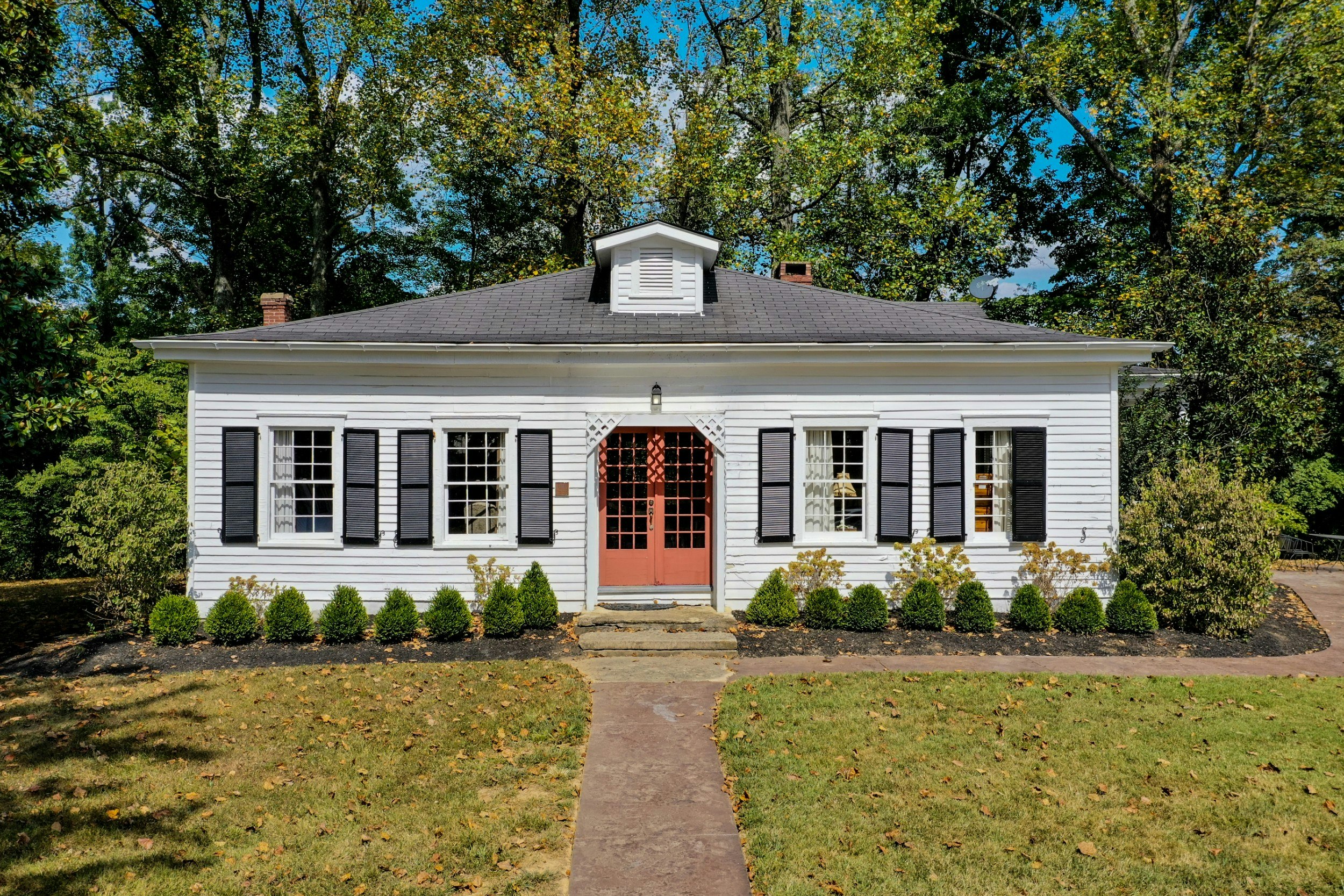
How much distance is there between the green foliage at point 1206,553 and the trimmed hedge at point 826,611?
14.6ft

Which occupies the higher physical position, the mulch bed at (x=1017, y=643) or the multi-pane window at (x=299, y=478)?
the multi-pane window at (x=299, y=478)

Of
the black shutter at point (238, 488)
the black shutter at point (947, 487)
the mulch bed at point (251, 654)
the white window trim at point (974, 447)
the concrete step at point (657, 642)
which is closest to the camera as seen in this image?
the mulch bed at point (251, 654)

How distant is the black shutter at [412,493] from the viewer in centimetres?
1049

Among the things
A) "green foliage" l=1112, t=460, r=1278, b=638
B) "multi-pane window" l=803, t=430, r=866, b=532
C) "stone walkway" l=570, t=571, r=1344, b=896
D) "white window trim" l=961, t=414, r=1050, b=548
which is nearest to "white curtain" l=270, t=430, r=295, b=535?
"stone walkway" l=570, t=571, r=1344, b=896

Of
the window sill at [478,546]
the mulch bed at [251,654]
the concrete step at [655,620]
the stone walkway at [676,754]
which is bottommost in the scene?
the mulch bed at [251,654]

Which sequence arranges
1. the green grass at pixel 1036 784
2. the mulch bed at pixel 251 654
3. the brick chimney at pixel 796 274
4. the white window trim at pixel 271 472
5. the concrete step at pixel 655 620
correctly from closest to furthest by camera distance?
1. the green grass at pixel 1036 784
2. the mulch bed at pixel 251 654
3. the concrete step at pixel 655 620
4. the white window trim at pixel 271 472
5. the brick chimney at pixel 796 274

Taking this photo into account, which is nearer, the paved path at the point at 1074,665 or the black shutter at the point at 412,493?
the paved path at the point at 1074,665

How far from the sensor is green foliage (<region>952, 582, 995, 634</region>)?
1002 cm

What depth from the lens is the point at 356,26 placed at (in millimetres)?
20109

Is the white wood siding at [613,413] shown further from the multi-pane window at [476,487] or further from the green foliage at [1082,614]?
the green foliage at [1082,614]

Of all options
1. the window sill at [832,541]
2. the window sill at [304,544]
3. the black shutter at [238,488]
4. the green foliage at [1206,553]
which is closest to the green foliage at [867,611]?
the window sill at [832,541]

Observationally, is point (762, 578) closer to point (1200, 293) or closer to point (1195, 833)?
point (1195, 833)

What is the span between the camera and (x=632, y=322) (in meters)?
11.5

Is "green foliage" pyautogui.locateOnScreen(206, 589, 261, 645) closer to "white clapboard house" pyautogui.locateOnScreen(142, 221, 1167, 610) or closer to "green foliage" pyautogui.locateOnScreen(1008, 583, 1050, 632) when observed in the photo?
"white clapboard house" pyautogui.locateOnScreen(142, 221, 1167, 610)
